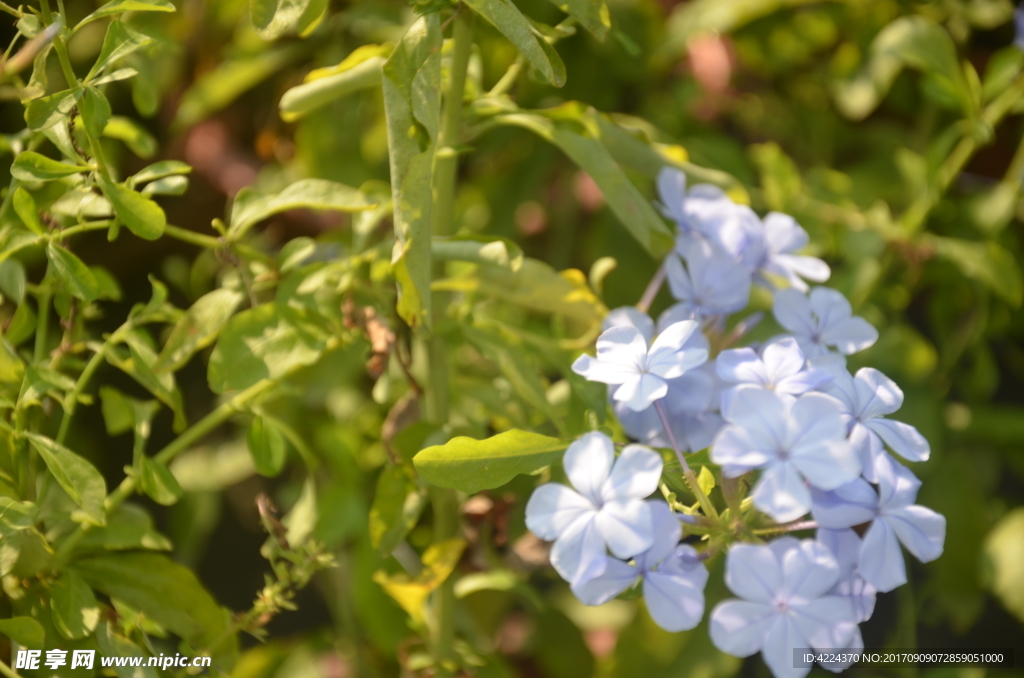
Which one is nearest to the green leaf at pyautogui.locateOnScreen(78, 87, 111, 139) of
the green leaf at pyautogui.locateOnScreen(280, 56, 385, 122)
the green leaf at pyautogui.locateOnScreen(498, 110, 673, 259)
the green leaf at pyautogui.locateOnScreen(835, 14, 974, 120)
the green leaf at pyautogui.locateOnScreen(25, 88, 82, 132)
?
the green leaf at pyautogui.locateOnScreen(25, 88, 82, 132)

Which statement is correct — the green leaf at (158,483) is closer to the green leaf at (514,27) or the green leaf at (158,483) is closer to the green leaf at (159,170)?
the green leaf at (159,170)

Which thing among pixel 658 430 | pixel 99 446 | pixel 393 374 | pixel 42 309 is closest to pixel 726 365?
pixel 658 430

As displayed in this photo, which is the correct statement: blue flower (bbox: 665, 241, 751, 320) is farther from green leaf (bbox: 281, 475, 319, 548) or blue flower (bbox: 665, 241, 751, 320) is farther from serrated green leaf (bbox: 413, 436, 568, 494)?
green leaf (bbox: 281, 475, 319, 548)

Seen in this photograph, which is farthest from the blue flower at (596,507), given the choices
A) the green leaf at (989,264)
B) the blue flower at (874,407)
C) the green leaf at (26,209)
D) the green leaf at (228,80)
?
the green leaf at (228,80)

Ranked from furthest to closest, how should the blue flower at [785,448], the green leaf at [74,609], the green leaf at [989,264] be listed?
1. the green leaf at [989,264]
2. the green leaf at [74,609]
3. the blue flower at [785,448]

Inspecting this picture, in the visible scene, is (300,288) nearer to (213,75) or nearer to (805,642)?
(805,642)

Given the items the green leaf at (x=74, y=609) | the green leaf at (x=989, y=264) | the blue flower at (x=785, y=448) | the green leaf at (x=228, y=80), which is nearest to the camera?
the blue flower at (x=785, y=448)
